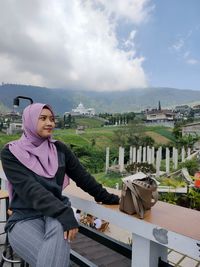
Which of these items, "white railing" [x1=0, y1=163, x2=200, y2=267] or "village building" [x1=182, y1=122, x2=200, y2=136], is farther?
"village building" [x1=182, y1=122, x2=200, y2=136]

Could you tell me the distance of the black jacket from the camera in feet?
3.33

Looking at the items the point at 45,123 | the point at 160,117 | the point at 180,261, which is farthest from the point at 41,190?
the point at 160,117

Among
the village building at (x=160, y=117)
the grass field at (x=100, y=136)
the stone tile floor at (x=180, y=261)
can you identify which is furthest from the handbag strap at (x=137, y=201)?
the village building at (x=160, y=117)

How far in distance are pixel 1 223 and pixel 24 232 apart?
4.00 feet

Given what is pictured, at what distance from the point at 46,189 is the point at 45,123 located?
0.89ft

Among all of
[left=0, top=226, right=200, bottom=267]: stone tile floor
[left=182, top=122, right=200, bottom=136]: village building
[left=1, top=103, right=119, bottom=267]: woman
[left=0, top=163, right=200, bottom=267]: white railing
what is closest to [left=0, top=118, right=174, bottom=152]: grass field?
[left=182, top=122, right=200, bottom=136]: village building

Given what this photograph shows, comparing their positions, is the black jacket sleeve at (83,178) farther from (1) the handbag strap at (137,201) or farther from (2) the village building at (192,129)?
(2) the village building at (192,129)

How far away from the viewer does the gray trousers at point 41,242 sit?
949 millimetres

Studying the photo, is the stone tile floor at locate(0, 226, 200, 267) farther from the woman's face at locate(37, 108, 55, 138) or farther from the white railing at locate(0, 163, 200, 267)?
the woman's face at locate(37, 108, 55, 138)

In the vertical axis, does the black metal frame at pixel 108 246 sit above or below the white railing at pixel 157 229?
below

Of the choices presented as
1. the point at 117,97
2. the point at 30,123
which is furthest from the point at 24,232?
the point at 117,97

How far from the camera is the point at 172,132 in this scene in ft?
72.9

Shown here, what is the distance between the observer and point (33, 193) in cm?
104

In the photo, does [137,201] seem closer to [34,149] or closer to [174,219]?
[174,219]
